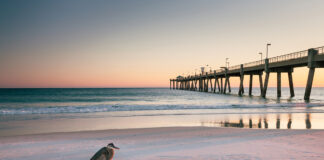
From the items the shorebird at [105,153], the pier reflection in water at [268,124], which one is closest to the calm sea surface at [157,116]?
the pier reflection in water at [268,124]

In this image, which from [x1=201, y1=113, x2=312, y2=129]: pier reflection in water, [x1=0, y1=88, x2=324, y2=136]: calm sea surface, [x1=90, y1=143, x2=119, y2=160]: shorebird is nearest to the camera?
[x1=90, y1=143, x2=119, y2=160]: shorebird

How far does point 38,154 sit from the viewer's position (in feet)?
20.8

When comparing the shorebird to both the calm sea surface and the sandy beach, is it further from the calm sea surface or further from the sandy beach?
the calm sea surface

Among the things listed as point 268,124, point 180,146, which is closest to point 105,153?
point 180,146

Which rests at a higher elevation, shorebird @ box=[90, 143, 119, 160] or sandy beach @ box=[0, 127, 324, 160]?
shorebird @ box=[90, 143, 119, 160]

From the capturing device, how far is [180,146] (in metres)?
7.15

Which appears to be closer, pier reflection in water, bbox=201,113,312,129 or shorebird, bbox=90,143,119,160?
shorebird, bbox=90,143,119,160

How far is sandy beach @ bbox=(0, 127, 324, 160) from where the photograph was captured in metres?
6.08

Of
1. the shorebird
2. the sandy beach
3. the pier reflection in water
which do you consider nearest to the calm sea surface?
the pier reflection in water

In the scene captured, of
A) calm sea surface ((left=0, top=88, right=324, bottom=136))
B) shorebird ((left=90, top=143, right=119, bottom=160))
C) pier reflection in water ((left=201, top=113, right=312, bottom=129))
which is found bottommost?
calm sea surface ((left=0, top=88, right=324, bottom=136))

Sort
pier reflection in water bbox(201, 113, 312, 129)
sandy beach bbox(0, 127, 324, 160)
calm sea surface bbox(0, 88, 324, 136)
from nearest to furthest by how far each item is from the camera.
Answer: sandy beach bbox(0, 127, 324, 160), pier reflection in water bbox(201, 113, 312, 129), calm sea surface bbox(0, 88, 324, 136)

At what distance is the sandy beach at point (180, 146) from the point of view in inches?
239

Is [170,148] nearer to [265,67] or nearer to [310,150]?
[310,150]

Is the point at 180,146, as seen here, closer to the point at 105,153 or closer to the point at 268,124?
the point at 105,153
